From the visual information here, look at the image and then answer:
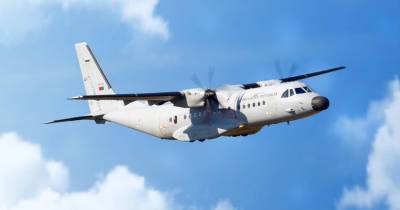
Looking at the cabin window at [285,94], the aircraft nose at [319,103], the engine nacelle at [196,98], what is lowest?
the aircraft nose at [319,103]

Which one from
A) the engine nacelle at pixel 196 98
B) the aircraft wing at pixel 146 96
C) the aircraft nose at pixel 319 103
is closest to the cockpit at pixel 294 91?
the aircraft nose at pixel 319 103

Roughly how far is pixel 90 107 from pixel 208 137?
939 cm

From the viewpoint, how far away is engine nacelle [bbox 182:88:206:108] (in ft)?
127

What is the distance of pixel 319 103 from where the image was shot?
118 ft

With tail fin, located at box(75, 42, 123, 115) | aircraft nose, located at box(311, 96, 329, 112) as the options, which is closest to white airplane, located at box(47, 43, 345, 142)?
aircraft nose, located at box(311, 96, 329, 112)

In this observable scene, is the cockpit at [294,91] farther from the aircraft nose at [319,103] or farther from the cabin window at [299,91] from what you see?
the aircraft nose at [319,103]

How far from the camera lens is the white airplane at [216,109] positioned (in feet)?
121

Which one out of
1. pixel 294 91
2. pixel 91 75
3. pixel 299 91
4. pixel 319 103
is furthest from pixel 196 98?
pixel 91 75

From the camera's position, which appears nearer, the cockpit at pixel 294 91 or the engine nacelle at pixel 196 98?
the cockpit at pixel 294 91

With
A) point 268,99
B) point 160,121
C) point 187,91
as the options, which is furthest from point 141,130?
point 268,99

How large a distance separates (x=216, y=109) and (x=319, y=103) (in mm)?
5047

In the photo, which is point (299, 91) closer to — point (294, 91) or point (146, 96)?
point (294, 91)

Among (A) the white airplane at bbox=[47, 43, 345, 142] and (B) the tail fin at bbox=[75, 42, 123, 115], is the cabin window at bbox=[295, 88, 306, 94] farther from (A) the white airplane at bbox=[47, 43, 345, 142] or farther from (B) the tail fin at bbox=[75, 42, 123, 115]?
(B) the tail fin at bbox=[75, 42, 123, 115]

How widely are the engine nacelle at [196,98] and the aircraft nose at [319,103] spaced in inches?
209
